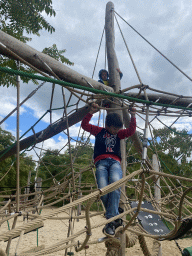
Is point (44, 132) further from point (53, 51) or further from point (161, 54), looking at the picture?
point (53, 51)

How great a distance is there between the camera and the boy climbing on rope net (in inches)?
80.4

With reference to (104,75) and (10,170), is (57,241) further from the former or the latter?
(10,170)

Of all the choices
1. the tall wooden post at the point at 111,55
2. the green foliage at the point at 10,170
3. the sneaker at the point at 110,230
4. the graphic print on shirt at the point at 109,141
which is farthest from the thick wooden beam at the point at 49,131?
the green foliage at the point at 10,170

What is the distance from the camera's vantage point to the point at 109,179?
2146 millimetres

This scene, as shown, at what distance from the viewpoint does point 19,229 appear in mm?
1213

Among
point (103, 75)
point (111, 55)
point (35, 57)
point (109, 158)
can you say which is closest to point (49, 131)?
point (103, 75)

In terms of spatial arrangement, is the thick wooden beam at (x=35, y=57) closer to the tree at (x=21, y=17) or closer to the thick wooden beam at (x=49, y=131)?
the thick wooden beam at (x=49, y=131)

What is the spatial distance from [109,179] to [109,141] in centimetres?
43

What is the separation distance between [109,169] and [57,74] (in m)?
1.31

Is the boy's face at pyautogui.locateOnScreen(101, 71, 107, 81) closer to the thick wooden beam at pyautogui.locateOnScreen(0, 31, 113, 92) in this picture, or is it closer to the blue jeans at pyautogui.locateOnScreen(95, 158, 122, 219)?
the thick wooden beam at pyautogui.locateOnScreen(0, 31, 113, 92)

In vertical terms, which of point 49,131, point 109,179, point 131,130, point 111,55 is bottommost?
point 109,179

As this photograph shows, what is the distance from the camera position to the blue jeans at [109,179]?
6.68 feet

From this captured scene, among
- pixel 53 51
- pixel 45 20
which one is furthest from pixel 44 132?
pixel 53 51

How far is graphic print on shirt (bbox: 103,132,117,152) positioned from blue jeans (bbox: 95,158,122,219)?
0.41ft
